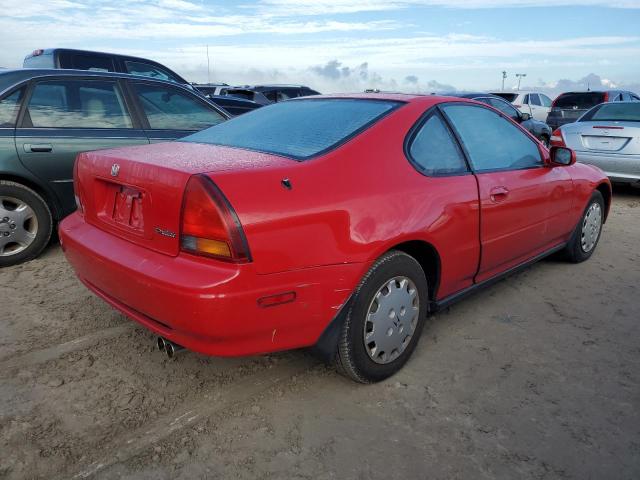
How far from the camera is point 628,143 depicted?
282 inches

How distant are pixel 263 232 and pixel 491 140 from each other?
6.53 feet

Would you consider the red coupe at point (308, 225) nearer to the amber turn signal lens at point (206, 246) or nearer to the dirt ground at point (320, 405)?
the amber turn signal lens at point (206, 246)

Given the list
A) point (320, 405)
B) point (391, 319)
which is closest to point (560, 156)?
point (391, 319)

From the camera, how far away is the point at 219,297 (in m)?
2.03

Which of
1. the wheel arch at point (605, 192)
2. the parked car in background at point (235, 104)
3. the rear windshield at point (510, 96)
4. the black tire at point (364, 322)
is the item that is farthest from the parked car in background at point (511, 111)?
the black tire at point (364, 322)

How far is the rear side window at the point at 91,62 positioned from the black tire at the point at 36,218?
4424 millimetres

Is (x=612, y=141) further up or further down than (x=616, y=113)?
further down

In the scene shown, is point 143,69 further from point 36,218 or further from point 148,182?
point 148,182

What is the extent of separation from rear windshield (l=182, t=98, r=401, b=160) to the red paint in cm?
11

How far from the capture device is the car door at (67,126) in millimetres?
4262

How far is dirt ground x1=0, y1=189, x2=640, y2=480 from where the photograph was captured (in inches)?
83.0

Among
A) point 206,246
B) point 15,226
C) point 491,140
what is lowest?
point 15,226

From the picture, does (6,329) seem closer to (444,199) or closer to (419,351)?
(419,351)

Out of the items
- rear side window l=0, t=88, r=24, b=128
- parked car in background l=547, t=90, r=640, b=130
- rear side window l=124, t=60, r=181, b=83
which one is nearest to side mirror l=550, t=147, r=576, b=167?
rear side window l=0, t=88, r=24, b=128
